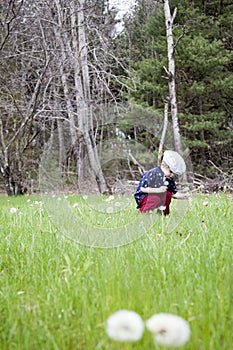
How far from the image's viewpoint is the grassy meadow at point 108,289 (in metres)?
0.89

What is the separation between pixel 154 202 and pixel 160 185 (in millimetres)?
126

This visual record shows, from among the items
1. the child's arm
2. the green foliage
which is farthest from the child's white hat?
the green foliage

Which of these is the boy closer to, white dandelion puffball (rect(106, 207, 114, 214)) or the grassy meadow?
white dandelion puffball (rect(106, 207, 114, 214))

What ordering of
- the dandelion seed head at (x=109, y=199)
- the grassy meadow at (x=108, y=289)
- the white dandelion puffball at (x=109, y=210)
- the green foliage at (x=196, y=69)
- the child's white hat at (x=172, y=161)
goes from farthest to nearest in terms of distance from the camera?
the green foliage at (x=196, y=69), the dandelion seed head at (x=109, y=199), the white dandelion puffball at (x=109, y=210), the child's white hat at (x=172, y=161), the grassy meadow at (x=108, y=289)

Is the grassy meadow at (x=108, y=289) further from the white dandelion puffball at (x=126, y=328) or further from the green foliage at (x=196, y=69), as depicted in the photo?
the green foliage at (x=196, y=69)

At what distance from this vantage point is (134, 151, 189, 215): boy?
8.93 feet

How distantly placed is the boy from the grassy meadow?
68 cm

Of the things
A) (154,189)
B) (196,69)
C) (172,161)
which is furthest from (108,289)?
(196,69)

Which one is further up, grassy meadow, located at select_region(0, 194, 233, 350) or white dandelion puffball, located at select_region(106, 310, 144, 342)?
white dandelion puffball, located at select_region(106, 310, 144, 342)

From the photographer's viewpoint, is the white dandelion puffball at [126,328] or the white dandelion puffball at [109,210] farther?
the white dandelion puffball at [109,210]

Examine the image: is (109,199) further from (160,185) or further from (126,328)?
(126,328)

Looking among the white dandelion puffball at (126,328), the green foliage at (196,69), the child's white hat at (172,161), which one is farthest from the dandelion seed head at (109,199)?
the green foliage at (196,69)

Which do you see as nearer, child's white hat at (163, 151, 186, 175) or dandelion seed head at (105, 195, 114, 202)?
child's white hat at (163, 151, 186, 175)

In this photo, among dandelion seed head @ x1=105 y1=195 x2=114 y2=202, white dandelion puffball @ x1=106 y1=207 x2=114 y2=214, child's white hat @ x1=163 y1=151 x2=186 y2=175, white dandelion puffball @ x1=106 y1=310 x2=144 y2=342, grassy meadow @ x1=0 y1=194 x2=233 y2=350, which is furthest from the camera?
dandelion seed head @ x1=105 y1=195 x2=114 y2=202
